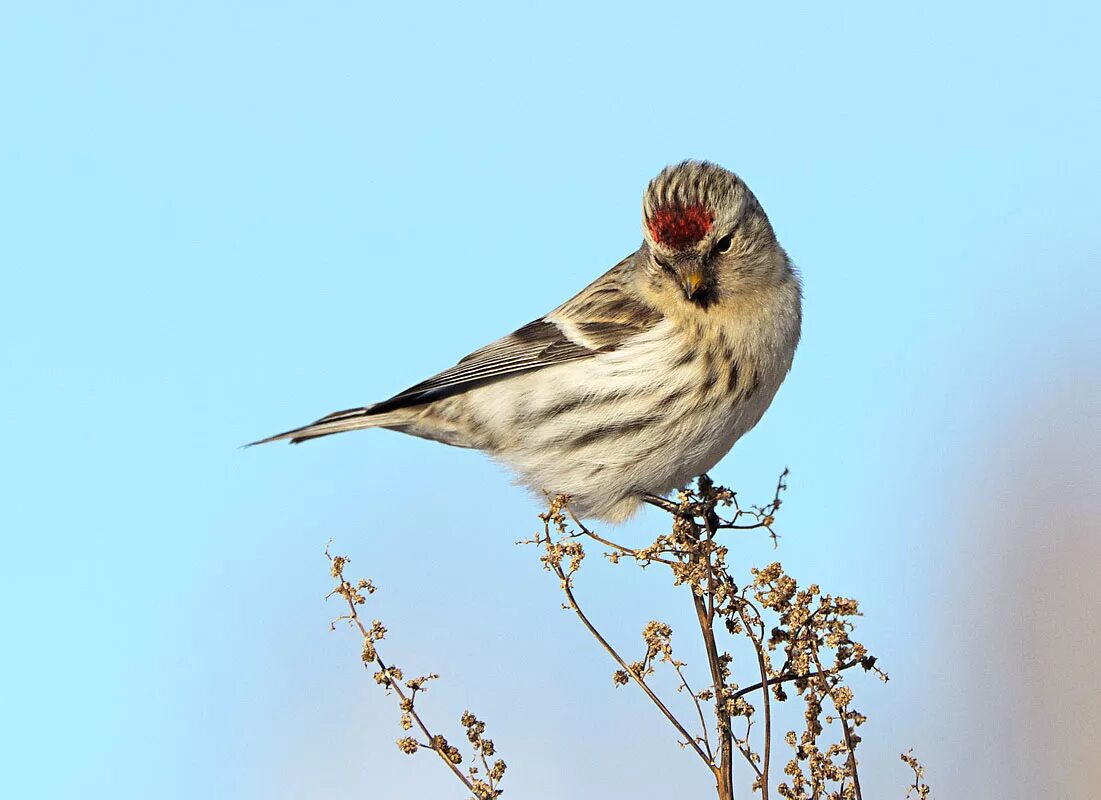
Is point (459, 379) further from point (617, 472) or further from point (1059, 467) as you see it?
point (1059, 467)

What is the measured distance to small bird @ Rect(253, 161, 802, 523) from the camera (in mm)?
4379

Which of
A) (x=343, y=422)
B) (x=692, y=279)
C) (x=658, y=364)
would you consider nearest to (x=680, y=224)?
(x=692, y=279)

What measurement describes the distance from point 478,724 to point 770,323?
2.32 m

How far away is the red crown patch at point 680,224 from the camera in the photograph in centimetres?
449

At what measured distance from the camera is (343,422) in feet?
16.7

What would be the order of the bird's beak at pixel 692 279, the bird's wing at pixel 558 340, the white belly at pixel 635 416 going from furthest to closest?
the bird's wing at pixel 558 340 → the bird's beak at pixel 692 279 → the white belly at pixel 635 416

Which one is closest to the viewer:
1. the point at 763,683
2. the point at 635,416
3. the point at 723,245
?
the point at 763,683

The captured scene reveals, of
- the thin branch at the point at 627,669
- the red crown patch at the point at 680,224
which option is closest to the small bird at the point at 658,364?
the red crown patch at the point at 680,224

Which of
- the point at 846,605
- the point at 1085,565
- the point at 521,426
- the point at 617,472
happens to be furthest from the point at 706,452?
the point at 1085,565

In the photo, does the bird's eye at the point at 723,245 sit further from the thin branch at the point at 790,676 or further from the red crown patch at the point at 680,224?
the thin branch at the point at 790,676

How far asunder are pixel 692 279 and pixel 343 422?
145 cm

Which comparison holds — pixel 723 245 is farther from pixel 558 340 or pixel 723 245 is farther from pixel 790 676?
pixel 790 676

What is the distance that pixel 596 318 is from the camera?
191 inches

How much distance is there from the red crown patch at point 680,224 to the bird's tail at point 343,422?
4.17ft
